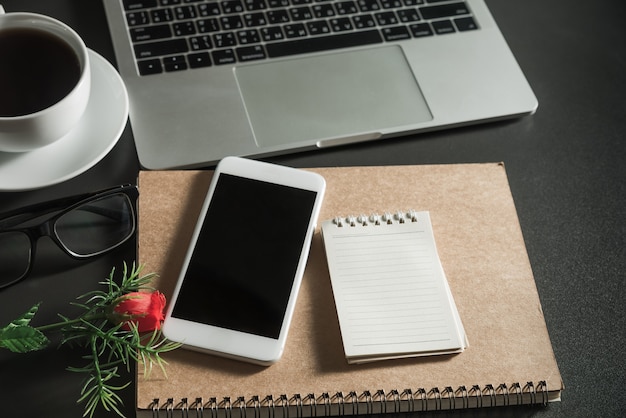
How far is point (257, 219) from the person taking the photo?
0.71 metres

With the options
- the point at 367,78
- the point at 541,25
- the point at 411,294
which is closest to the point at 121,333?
the point at 411,294

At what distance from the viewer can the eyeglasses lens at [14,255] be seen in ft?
2.29

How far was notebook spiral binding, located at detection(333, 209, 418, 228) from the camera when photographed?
0.72 meters

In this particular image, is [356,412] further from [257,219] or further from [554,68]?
[554,68]

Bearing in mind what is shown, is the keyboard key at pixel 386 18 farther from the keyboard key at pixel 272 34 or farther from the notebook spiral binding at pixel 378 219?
the notebook spiral binding at pixel 378 219

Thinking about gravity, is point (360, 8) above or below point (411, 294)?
above

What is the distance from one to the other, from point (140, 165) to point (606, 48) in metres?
0.64

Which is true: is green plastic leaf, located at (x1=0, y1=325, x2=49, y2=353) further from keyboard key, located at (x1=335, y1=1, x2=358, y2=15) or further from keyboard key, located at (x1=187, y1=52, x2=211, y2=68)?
keyboard key, located at (x1=335, y1=1, x2=358, y2=15)

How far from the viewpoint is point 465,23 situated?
912 millimetres

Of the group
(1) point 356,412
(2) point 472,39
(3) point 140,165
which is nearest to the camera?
(1) point 356,412

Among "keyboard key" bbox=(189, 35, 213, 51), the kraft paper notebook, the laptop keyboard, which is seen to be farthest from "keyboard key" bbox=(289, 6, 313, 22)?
the kraft paper notebook

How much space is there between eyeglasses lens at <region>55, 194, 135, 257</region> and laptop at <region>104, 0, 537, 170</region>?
6 cm

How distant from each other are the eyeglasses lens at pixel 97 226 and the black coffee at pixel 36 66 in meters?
0.11

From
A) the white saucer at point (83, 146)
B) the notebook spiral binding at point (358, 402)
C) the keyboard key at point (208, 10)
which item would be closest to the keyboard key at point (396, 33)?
the keyboard key at point (208, 10)
